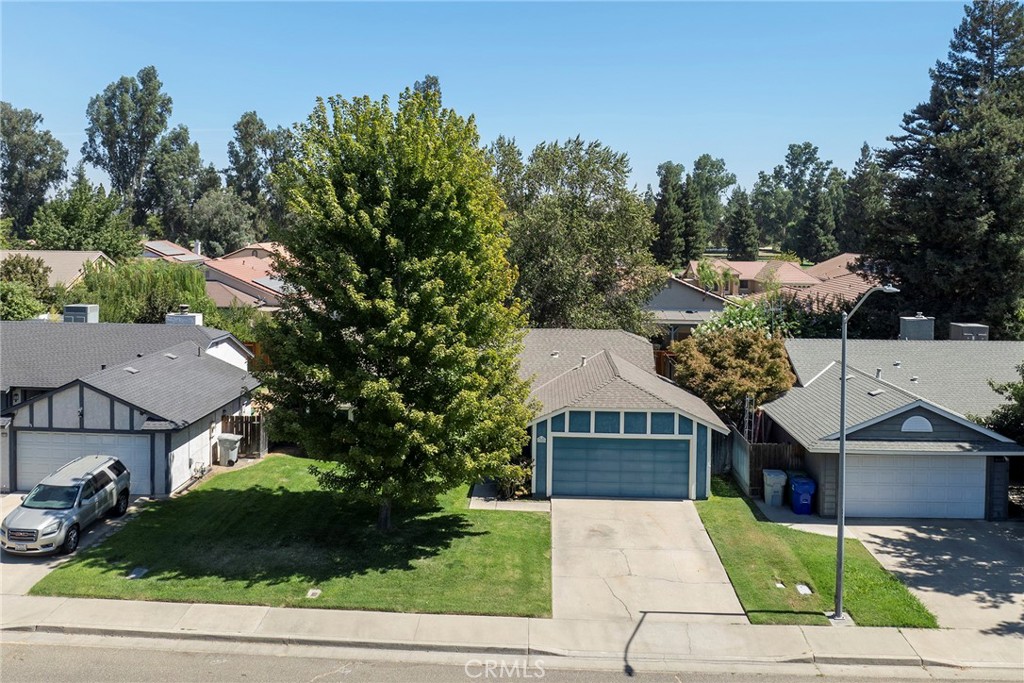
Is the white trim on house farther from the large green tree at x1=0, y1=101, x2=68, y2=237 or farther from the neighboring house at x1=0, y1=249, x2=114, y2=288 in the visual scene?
the large green tree at x1=0, y1=101, x2=68, y2=237

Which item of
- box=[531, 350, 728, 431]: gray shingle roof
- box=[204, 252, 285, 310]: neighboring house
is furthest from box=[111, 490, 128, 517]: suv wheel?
box=[204, 252, 285, 310]: neighboring house

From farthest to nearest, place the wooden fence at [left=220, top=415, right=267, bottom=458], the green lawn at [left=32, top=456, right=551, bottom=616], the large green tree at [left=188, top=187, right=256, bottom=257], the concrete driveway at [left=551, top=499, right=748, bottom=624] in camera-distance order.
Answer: the large green tree at [left=188, top=187, right=256, bottom=257] < the wooden fence at [left=220, top=415, right=267, bottom=458] < the green lawn at [left=32, top=456, right=551, bottom=616] < the concrete driveway at [left=551, top=499, right=748, bottom=624]

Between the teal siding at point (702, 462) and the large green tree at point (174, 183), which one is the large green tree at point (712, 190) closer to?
the large green tree at point (174, 183)

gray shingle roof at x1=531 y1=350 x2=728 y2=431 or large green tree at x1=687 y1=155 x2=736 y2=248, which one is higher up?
large green tree at x1=687 y1=155 x2=736 y2=248

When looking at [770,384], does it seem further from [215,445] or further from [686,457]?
[215,445]

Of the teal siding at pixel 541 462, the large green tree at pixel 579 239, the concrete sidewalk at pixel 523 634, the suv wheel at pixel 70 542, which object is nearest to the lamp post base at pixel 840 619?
the concrete sidewalk at pixel 523 634

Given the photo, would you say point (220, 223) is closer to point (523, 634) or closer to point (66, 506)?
point (66, 506)

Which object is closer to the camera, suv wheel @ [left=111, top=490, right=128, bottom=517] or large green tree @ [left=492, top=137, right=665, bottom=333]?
suv wheel @ [left=111, top=490, right=128, bottom=517]
